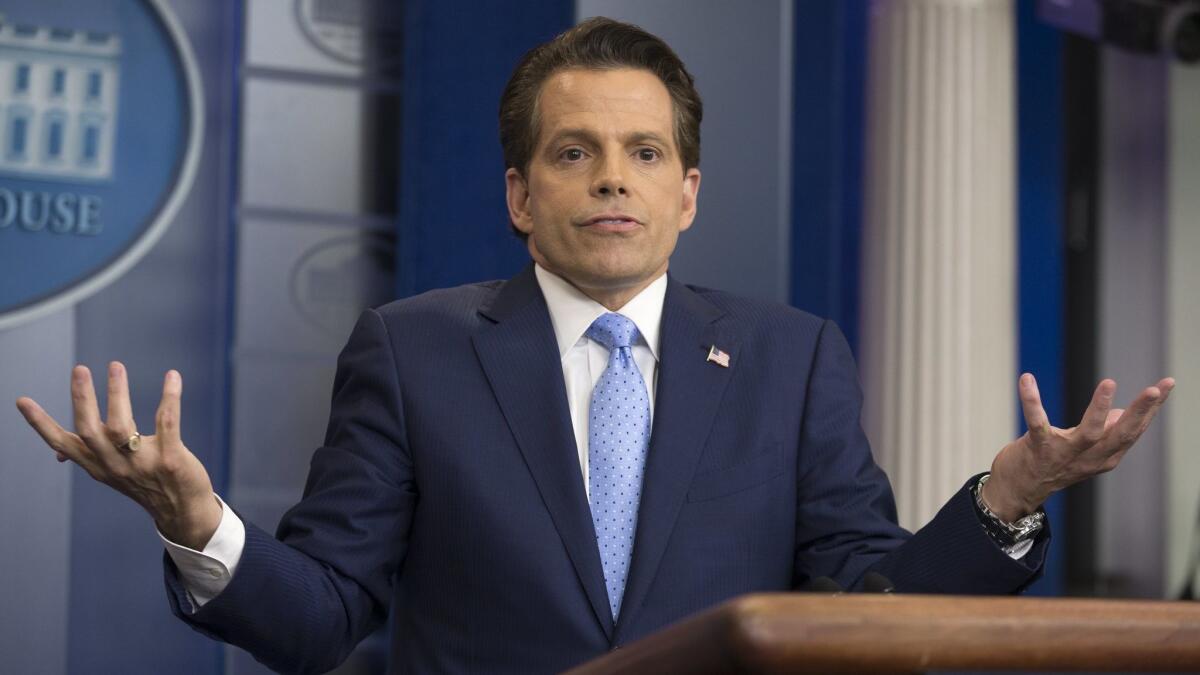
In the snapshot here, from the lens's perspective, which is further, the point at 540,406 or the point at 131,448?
the point at 540,406

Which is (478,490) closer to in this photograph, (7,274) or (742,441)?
(742,441)

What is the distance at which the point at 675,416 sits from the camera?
1.76 metres

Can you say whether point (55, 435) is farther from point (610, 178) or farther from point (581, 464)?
point (610, 178)

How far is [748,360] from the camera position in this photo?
1856 mm

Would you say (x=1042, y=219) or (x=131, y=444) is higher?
(x=1042, y=219)

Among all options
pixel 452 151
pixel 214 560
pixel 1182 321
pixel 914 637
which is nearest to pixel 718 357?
pixel 214 560

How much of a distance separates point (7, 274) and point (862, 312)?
6.89 ft

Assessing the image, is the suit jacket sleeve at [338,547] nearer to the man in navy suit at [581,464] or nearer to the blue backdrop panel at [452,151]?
the man in navy suit at [581,464]

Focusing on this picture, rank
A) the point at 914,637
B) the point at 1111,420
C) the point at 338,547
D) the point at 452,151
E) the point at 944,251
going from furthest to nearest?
the point at 944,251
the point at 452,151
the point at 338,547
the point at 1111,420
the point at 914,637

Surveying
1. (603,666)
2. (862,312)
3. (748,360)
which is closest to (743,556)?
(748,360)

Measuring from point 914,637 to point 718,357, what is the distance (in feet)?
3.47

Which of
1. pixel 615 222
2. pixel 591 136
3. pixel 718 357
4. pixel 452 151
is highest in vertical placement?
pixel 452 151

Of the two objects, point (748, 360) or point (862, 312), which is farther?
point (862, 312)

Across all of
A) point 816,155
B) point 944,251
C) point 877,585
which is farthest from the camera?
point 944,251
